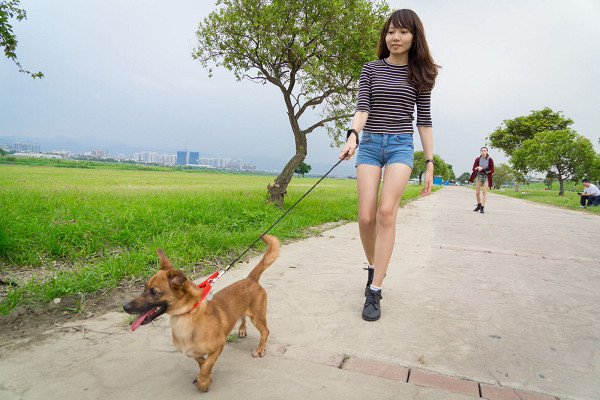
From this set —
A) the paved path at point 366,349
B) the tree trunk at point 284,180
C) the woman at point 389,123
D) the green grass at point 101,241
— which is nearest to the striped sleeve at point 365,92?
the woman at point 389,123

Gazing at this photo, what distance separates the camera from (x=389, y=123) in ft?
10.4

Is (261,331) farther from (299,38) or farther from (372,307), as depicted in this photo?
(299,38)

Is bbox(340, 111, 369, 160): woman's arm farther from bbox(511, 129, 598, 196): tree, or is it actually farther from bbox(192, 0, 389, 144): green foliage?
bbox(511, 129, 598, 196): tree

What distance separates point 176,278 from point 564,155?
33012 millimetres

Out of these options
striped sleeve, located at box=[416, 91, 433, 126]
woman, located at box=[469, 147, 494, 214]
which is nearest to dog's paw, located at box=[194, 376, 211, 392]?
striped sleeve, located at box=[416, 91, 433, 126]

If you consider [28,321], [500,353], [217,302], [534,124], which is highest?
[534,124]

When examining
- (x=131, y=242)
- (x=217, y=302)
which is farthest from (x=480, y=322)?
(x=131, y=242)

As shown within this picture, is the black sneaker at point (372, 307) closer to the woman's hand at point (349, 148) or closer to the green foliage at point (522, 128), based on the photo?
the woman's hand at point (349, 148)

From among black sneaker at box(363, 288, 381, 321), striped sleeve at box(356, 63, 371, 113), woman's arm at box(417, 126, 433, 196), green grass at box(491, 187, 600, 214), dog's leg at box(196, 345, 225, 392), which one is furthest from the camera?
green grass at box(491, 187, 600, 214)

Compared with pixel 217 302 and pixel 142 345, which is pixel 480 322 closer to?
pixel 217 302

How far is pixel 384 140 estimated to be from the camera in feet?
10.4

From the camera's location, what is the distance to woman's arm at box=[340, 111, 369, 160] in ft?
9.81

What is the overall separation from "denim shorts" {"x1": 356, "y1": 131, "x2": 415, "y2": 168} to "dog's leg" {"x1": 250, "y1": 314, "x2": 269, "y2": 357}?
169cm

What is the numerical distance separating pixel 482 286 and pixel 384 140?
208 cm
